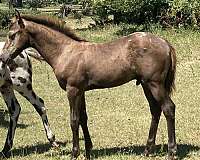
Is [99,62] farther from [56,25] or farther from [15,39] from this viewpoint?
[15,39]

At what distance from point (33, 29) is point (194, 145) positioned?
3.17 m

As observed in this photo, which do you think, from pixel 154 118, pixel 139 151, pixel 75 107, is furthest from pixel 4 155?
pixel 154 118

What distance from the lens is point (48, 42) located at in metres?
6.72

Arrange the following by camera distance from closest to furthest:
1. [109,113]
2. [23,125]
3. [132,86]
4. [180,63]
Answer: [23,125] < [109,113] < [132,86] < [180,63]

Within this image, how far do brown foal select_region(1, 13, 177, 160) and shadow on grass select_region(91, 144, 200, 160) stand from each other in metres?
0.46

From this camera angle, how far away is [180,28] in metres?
21.9

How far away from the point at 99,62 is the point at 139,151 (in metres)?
1.63

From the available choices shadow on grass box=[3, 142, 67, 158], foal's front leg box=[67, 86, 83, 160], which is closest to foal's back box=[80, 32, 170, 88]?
foal's front leg box=[67, 86, 83, 160]

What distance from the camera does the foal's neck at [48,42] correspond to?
6.65 m

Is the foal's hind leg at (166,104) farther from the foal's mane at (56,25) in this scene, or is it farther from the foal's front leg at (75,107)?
the foal's mane at (56,25)

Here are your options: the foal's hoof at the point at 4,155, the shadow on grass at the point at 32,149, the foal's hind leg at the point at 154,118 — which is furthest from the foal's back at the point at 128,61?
the foal's hoof at the point at 4,155

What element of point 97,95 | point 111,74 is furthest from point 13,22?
point 97,95

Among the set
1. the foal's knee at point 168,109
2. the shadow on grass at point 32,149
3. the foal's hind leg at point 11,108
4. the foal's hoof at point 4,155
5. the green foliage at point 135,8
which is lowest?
the green foliage at point 135,8

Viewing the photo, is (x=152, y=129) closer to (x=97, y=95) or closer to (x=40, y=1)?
(x=97, y=95)
